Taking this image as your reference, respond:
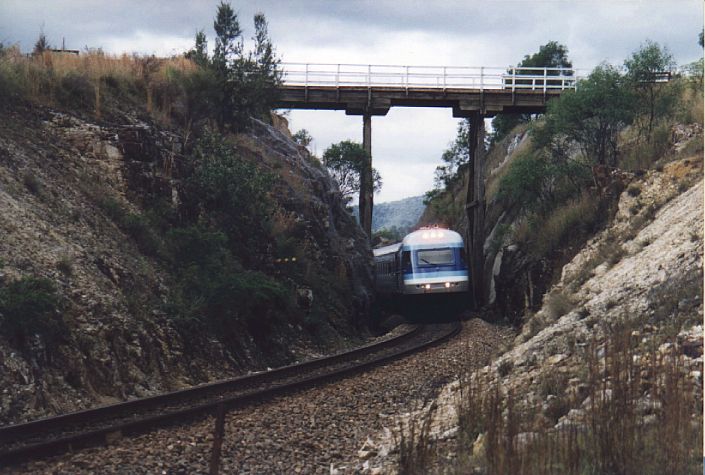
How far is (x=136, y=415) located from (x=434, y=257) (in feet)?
66.8

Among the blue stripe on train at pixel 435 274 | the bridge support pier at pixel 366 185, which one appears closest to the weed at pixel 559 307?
the blue stripe on train at pixel 435 274

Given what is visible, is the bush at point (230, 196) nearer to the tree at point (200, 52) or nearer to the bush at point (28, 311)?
the tree at point (200, 52)

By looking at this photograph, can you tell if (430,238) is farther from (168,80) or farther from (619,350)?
(619,350)

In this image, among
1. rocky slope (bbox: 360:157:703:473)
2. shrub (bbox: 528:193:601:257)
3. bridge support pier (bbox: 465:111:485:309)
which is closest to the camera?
rocky slope (bbox: 360:157:703:473)

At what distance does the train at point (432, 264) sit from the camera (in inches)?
1163

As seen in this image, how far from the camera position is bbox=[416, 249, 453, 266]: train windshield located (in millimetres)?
29859

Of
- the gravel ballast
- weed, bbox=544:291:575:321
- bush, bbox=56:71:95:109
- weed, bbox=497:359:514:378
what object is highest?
bush, bbox=56:71:95:109

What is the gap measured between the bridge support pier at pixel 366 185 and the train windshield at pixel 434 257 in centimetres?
636

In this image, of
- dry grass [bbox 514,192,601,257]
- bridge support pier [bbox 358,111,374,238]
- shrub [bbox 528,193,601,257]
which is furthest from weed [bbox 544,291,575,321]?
bridge support pier [bbox 358,111,374,238]

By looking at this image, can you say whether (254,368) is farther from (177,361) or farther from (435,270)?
(435,270)

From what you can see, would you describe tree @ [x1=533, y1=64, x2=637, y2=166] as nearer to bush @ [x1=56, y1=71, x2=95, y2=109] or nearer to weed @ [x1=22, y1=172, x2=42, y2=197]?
bush @ [x1=56, y1=71, x2=95, y2=109]

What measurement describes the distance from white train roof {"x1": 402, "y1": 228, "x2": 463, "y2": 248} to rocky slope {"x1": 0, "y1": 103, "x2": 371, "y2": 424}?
18.7ft

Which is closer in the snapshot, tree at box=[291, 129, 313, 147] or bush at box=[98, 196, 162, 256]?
bush at box=[98, 196, 162, 256]

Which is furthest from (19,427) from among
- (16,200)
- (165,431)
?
(16,200)
